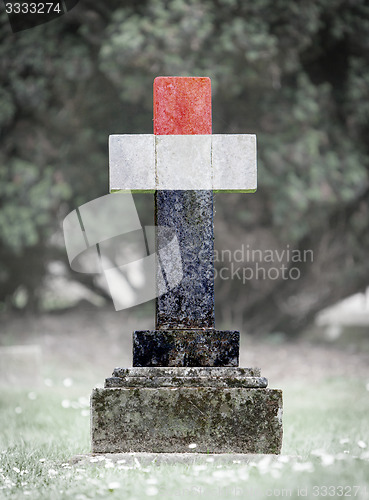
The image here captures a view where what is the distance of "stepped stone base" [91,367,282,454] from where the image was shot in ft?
11.8

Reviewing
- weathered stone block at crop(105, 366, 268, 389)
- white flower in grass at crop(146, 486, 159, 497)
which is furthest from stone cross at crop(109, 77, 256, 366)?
white flower in grass at crop(146, 486, 159, 497)

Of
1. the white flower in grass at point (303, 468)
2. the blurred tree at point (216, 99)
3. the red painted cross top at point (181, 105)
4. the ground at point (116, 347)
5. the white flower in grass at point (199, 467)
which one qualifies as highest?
the blurred tree at point (216, 99)

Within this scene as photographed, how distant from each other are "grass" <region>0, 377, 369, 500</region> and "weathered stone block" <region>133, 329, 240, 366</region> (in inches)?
24.5

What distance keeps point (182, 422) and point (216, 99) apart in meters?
6.33

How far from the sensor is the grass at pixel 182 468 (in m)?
2.91

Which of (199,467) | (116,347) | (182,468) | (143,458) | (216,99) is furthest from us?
(116,347)

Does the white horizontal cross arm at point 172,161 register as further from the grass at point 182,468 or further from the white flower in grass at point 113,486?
the white flower in grass at point 113,486

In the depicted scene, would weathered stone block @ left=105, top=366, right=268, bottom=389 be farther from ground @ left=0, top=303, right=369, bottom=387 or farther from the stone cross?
ground @ left=0, top=303, right=369, bottom=387

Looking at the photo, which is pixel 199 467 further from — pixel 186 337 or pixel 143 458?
pixel 186 337

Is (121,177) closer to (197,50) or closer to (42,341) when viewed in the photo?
(197,50)

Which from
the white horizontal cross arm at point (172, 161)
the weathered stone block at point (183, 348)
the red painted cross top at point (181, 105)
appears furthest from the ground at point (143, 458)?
the red painted cross top at point (181, 105)

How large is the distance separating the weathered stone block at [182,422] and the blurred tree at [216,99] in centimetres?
564

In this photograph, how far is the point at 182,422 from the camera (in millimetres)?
3611

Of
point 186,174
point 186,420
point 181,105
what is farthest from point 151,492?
point 181,105
